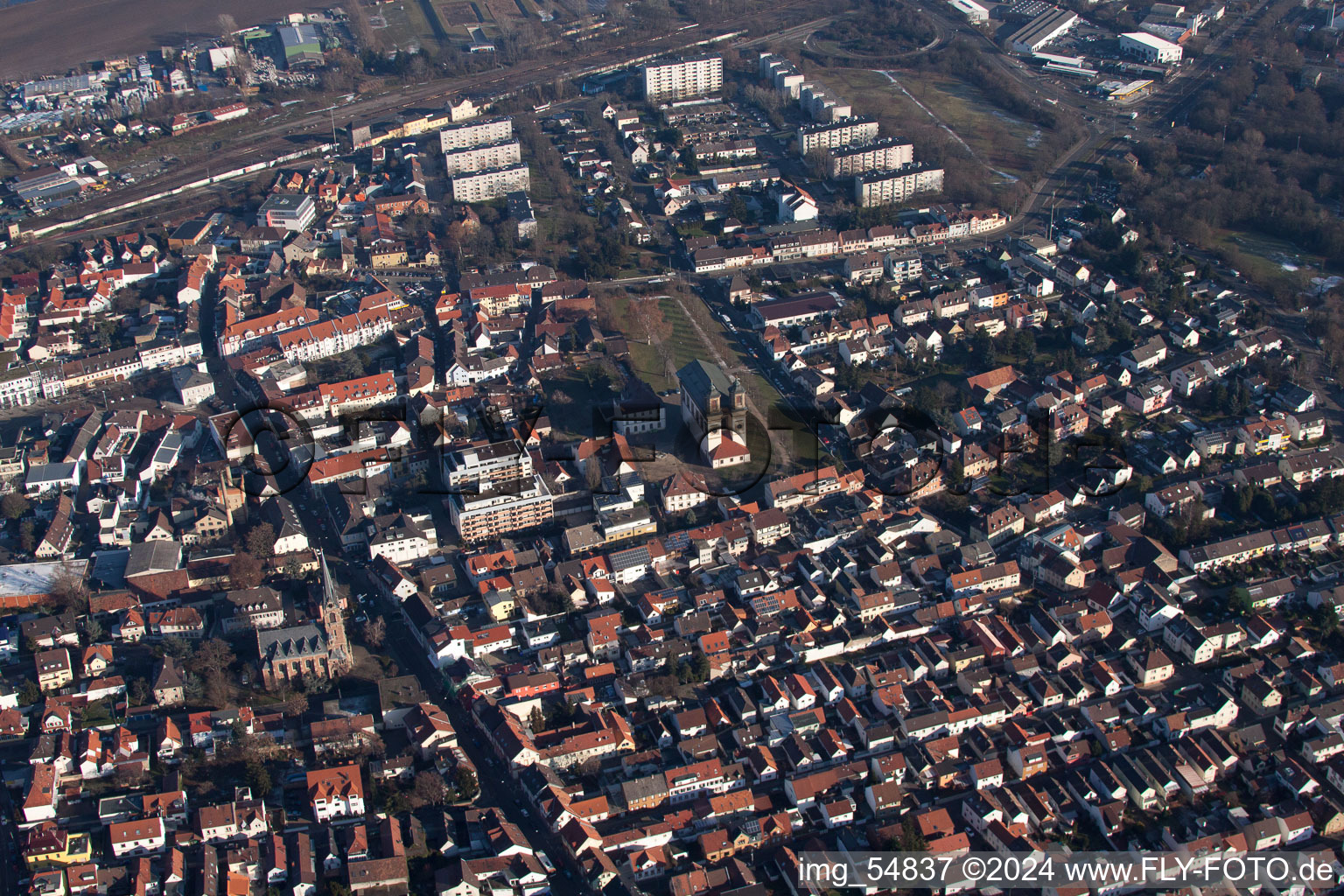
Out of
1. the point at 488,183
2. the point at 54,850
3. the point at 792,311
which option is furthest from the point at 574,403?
the point at 54,850

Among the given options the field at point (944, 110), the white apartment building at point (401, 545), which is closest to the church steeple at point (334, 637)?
the white apartment building at point (401, 545)

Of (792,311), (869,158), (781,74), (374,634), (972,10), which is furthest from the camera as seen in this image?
(972,10)

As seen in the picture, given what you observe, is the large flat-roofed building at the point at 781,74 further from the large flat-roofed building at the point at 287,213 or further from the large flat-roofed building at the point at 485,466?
the large flat-roofed building at the point at 485,466

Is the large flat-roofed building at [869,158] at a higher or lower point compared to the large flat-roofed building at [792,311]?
higher

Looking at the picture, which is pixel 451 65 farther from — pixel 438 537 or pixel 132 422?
pixel 438 537

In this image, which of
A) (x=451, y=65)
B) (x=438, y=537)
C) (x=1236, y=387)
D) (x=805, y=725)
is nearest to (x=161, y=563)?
(x=438, y=537)

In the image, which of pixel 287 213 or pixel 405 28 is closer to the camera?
pixel 287 213

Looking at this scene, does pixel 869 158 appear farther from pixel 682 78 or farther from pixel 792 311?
pixel 792 311
